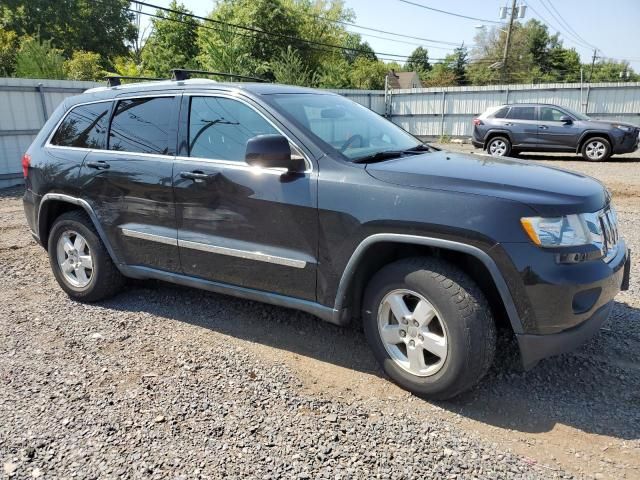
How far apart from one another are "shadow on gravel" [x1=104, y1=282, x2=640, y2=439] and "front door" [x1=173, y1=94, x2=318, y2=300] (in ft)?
1.79

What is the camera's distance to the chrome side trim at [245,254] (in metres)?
3.26

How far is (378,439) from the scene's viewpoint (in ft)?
8.68

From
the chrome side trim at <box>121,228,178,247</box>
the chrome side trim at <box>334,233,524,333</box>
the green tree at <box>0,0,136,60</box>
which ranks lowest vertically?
the chrome side trim at <box>121,228,178,247</box>

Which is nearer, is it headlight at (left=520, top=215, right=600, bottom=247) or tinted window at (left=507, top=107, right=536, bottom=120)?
headlight at (left=520, top=215, right=600, bottom=247)

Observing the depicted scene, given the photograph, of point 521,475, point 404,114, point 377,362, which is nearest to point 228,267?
point 377,362

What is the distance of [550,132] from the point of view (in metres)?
14.6

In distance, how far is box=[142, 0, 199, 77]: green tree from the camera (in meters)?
30.6

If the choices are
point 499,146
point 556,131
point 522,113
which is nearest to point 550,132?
point 556,131

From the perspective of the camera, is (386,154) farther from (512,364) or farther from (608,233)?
(512,364)

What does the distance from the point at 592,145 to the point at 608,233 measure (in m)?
13.0

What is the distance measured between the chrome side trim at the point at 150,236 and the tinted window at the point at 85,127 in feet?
2.52

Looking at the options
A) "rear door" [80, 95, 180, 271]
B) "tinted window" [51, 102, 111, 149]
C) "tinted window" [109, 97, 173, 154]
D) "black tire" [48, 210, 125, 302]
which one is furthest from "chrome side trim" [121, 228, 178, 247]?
"tinted window" [51, 102, 111, 149]

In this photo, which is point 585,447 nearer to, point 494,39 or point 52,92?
point 52,92

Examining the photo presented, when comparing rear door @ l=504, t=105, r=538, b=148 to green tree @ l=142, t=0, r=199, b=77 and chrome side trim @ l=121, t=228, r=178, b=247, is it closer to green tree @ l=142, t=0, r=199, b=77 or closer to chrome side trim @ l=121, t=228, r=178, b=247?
chrome side trim @ l=121, t=228, r=178, b=247
